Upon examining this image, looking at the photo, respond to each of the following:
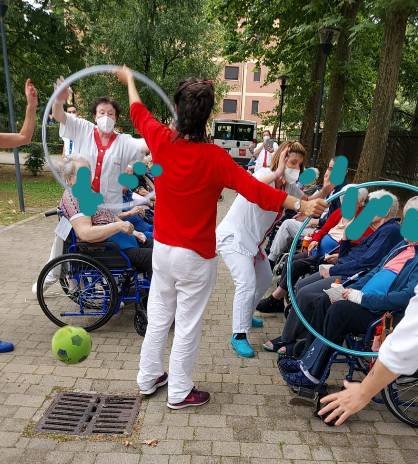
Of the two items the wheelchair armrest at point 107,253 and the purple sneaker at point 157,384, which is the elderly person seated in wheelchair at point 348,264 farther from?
the wheelchair armrest at point 107,253

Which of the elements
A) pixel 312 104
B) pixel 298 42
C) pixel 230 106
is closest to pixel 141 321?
pixel 312 104

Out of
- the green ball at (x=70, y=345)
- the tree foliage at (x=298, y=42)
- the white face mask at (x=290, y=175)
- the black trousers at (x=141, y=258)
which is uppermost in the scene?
the tree foliage at (x=298, y=42)

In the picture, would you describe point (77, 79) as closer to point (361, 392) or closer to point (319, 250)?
point (361, 392)

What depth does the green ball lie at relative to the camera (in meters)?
3.22

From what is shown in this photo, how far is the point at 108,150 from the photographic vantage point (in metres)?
3.33

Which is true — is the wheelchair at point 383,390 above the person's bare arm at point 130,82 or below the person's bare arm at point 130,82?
below

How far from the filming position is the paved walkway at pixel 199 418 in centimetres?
260

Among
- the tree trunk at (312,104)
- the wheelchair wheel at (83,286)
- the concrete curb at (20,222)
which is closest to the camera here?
the wheelchair wheel at (83,286)

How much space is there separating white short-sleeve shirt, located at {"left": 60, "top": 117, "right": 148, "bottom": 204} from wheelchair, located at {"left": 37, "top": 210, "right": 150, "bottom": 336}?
2.38 feet

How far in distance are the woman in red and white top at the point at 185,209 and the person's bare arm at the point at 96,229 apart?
2.94 feet

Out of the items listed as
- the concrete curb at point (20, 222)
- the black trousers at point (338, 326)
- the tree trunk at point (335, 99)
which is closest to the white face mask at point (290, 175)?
the black trousers at point (338, 326)

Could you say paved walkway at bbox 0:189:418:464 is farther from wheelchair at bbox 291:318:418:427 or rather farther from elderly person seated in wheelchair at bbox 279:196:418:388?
elderly person seated in wheelchair at bbox 279:196:418:388

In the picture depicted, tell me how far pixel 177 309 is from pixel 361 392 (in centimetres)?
148

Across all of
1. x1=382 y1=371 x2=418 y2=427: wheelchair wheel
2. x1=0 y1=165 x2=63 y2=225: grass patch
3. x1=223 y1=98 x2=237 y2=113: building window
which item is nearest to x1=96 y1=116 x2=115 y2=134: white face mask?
x1=382 y1=371 x2=418 y2=427: wheelchair wheel
